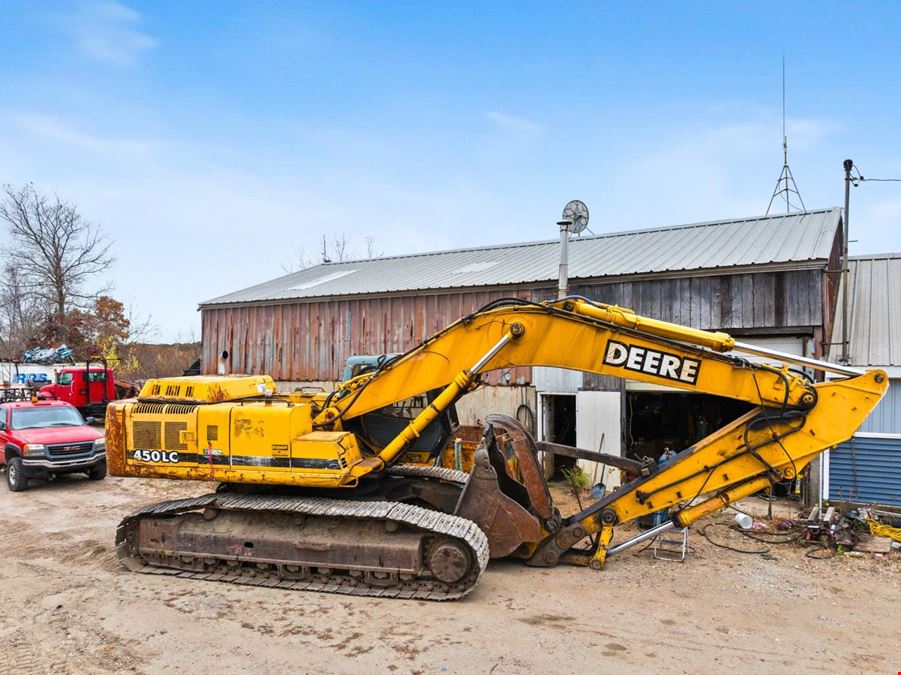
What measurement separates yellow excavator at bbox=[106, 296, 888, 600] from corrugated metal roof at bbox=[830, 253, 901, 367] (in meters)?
5.80

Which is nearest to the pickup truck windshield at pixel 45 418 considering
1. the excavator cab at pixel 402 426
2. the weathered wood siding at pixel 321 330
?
the weathered wood siding at pixel 321 330

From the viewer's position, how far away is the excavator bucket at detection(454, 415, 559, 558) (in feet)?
24.7

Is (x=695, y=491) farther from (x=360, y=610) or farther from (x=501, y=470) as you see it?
(x=360, y=610)

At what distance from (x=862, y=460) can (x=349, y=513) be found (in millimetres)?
8872

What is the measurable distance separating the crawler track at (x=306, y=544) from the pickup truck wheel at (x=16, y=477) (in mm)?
6828

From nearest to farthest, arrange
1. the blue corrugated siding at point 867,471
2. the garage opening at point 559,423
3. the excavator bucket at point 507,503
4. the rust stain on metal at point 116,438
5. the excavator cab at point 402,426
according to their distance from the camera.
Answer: the excavator bucket at point 507,503 → the rust stain on metal at point 116,438 → the excavator cab at point 402,426 → the blue corrugated siding at point 867,471 → the garage opening at point 559,423

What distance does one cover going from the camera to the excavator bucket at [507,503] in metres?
7.54

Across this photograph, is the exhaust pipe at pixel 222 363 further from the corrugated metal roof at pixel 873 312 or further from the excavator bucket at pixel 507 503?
the corrugated metal roof at pixel 873 312

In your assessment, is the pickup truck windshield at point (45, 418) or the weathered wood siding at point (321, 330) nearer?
the pickup truck windshield at point (45, 418)

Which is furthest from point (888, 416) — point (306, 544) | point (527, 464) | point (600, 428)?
point (306, 544)

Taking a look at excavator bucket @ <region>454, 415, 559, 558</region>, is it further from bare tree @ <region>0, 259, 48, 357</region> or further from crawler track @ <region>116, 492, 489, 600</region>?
bare tree @ <region>0, 259, 48, 357</region>

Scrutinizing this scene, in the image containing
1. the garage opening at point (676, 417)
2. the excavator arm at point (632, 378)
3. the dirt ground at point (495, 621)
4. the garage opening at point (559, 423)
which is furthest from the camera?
the garage opening at point (676, 417)

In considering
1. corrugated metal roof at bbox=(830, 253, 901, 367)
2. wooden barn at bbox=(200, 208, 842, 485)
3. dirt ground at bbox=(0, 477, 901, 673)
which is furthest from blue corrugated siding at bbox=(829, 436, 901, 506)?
dirt ground at bbox=(0, 477, 901, 673)

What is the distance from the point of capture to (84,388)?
2291cm
